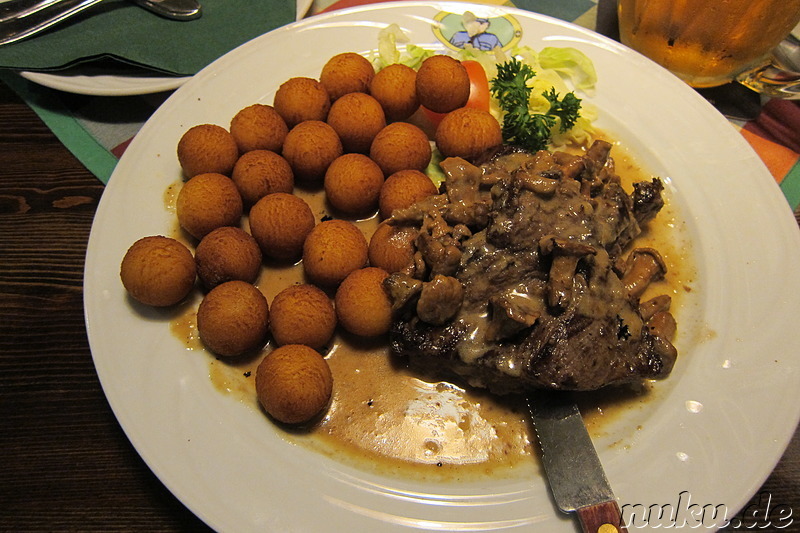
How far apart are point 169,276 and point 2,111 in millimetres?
2006

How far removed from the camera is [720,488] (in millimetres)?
1771

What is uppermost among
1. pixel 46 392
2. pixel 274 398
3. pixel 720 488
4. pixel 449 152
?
pixel 449 152

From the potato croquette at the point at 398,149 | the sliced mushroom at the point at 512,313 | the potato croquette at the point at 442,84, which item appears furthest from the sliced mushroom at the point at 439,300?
the potato croquette at the point at 442,84

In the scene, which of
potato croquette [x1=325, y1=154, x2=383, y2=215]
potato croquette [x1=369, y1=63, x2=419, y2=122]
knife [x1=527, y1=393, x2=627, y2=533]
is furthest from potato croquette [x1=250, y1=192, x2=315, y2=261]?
knife [x1=527, y1=393, x2=627, y2=533]

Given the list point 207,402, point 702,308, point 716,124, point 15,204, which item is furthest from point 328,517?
point 716,124

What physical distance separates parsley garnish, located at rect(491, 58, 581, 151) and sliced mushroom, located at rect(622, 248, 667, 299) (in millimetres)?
757

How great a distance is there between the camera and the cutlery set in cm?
307

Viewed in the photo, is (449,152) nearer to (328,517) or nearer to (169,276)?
(169,276)

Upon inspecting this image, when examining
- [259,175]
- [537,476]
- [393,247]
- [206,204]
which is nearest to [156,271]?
[206,204]

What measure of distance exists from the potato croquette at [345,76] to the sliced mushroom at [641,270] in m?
1.51

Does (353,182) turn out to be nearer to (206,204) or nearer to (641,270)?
(206,204)

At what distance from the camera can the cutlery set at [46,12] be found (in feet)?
10.1

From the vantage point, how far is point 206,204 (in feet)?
7.50

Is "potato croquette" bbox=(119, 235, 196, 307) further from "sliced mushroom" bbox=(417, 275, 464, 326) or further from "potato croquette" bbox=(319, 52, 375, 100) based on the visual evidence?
"potato croquette" bbox=(319, 52, 375, 100)
